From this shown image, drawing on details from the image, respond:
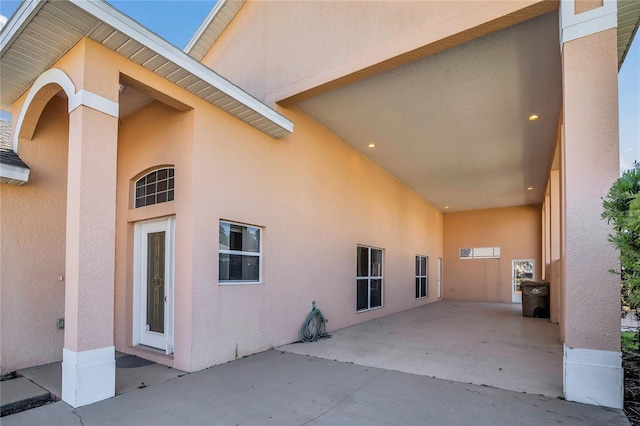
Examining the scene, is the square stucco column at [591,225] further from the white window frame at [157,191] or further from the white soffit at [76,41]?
the white window frame at [157,191]

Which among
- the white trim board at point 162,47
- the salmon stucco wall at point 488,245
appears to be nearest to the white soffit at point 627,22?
the white trim board at point 162,47

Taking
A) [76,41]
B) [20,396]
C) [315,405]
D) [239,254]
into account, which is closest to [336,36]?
[76,41]

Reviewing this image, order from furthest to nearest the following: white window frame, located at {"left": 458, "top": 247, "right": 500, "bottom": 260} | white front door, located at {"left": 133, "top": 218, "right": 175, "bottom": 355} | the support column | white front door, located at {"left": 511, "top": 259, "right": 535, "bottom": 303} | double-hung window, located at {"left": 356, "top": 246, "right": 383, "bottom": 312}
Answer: white window frame, located at {"left": 458, "top": 247, "right": 500, "bottom": 260} → white front door, located at {"left": 511, "top": 259, "right": 535, "bottom": 303} → the support column → double-hung window, located at {"left": 356, "top": 246, "right": 383, "bottom": 312} → white front door, located at {"left": 133, "top": 218, "right": 175, "bottom": 355}

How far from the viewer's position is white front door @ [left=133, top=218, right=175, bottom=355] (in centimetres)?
549

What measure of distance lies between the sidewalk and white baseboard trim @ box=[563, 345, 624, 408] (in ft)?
0.41

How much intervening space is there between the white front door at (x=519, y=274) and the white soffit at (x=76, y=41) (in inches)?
603

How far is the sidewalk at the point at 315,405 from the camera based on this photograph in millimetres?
3555

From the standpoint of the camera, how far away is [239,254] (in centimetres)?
599

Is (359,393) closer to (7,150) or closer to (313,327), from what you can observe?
(313,327)

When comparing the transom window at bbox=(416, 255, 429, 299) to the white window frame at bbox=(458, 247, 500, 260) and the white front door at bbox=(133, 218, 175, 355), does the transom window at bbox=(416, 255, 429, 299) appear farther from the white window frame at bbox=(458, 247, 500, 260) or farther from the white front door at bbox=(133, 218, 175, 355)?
the white front door at bbox=(133, 218, 175, 355)

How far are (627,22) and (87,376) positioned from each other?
294 inches

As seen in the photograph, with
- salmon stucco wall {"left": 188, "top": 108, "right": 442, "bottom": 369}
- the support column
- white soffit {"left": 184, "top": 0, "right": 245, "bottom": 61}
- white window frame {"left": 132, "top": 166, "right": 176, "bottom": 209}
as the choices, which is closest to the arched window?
white window frame {"left": 132, "top": 166, "right": 176, "bottom": 209}

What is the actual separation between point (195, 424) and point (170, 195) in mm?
3350

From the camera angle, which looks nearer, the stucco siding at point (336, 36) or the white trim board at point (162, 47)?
the white trim board at point (162, 47)
